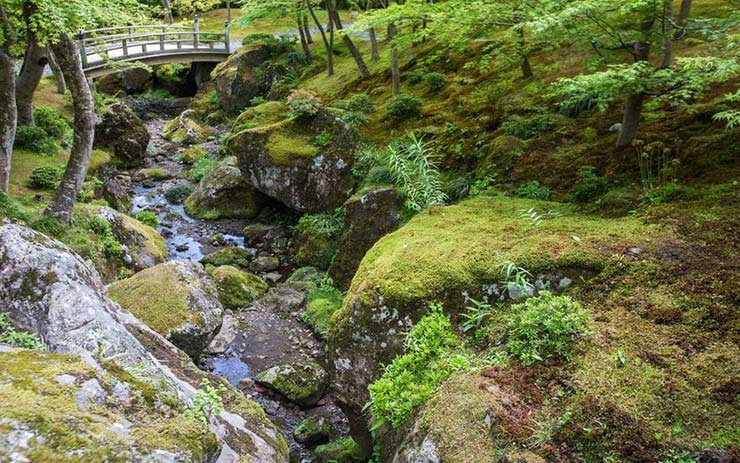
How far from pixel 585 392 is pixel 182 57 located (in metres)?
31.0

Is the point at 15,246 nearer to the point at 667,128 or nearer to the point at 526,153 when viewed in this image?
the point at 526,153

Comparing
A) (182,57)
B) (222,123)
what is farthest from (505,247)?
(182,57)

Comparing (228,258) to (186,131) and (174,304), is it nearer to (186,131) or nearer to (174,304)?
(174,304)

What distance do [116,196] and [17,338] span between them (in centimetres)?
1305

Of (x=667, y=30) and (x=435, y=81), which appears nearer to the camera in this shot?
(x=667, y=30)

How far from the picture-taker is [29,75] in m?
13.5

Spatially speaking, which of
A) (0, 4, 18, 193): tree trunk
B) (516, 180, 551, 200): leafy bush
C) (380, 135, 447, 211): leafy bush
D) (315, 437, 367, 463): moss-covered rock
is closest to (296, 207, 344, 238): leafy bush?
(380, 135, 447, 211): leafy bush

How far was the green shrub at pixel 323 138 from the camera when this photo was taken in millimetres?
15172

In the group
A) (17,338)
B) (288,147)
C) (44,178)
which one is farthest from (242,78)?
(17,338)

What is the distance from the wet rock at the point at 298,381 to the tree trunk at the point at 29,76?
9380 mm

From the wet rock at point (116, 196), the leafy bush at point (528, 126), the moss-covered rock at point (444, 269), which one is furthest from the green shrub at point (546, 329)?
the wet rock at point (116, 196)

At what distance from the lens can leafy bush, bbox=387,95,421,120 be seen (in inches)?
604

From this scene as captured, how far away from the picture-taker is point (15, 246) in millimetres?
6277

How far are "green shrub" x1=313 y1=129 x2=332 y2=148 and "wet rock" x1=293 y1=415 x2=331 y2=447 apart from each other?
8822 millimetres
